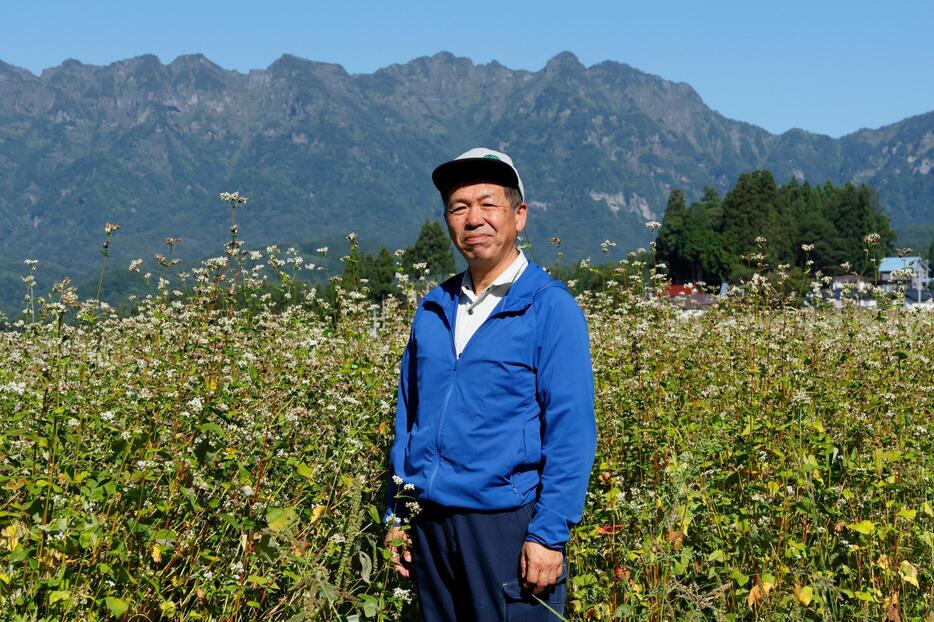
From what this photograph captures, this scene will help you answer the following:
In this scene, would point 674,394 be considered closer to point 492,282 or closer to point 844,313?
point 492,282

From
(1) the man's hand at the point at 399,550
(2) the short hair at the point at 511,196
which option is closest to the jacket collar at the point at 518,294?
(2) the short hair at the point at 511,196

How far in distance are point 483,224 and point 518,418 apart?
0.98 m

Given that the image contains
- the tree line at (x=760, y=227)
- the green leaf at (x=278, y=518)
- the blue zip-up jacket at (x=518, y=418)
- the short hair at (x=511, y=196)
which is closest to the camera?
the green leaf at (x=278, y=518)

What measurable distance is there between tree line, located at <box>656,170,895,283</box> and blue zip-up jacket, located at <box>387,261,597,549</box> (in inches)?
3508

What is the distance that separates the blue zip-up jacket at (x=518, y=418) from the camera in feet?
11.7

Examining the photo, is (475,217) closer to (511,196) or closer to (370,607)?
(511,196)

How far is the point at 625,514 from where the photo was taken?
185 inches

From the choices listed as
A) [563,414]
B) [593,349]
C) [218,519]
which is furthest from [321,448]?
[593,349]

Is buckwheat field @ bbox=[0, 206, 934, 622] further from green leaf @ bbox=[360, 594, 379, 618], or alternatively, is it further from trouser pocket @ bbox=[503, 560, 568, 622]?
trouser pocket @ bbox=[503, 560, 568, 622]

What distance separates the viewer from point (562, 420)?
11.8 feet

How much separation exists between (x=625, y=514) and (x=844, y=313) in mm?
5472

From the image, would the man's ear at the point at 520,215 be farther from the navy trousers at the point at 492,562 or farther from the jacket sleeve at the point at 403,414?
the navy trousers at the point at 492,562

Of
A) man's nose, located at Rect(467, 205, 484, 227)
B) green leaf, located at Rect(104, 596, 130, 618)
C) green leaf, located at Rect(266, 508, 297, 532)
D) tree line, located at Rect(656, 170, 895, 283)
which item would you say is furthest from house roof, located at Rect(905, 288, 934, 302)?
tree line, located at Rect(656, 170, 895, 283)

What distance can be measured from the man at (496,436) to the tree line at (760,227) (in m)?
89.0
